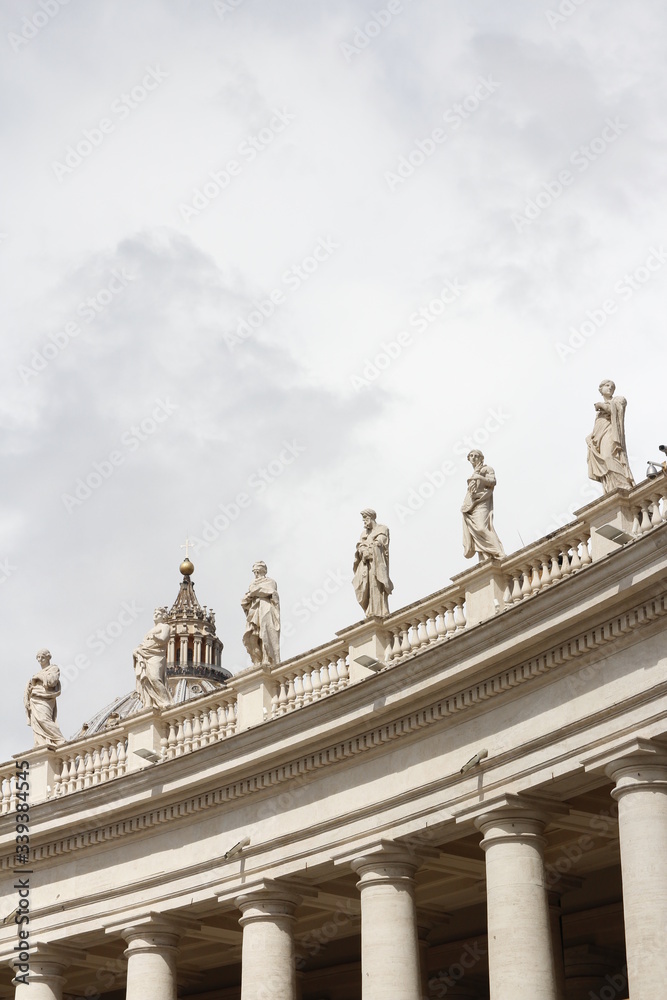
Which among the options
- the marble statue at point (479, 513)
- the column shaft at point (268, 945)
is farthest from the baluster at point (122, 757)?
the marble statue at point (479, 513)

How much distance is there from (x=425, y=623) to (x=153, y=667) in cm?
1258

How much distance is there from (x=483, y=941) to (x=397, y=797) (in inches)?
460

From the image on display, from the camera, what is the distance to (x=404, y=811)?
145 ft

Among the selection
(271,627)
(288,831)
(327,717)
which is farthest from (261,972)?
(271,627)

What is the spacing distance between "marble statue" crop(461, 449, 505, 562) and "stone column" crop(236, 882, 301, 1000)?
1112 centimetres

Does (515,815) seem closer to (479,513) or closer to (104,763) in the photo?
(479,513)

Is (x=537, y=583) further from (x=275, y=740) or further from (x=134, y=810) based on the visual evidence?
(x=134, y=810)

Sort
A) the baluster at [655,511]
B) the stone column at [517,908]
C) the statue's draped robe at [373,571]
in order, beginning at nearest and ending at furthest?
the stone column at [517,908] → the baluster at [655,511] → the statue's draped robe at [373,571]

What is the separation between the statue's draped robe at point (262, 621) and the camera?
51344 millimetres

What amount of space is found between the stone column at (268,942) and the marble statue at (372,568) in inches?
325

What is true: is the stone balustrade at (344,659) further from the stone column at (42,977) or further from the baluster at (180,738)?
the stone column at (42,977)

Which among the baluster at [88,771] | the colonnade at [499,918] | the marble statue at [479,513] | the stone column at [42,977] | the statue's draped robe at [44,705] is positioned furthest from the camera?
the statue's draped robe at [44,705]

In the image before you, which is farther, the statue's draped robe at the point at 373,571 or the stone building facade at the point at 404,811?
the statue's draped robe at the point at 373,571

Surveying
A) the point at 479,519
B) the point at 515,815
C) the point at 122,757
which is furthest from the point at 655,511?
the point at 122,757
